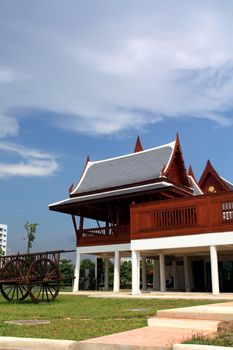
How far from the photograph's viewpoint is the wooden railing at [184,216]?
17.5 meters

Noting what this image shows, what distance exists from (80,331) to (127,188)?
16930 mm

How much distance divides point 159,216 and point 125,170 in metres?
6.07

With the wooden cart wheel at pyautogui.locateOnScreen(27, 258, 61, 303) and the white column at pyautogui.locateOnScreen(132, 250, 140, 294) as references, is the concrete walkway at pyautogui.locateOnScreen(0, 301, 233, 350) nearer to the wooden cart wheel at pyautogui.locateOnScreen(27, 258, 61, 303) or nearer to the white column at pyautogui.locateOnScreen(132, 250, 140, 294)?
the wooden cart wheel at pyautogui.locateOnScreen(27, 258, 61, 303)

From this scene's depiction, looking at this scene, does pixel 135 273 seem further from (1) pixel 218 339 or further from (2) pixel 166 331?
(1) pixel 218 339

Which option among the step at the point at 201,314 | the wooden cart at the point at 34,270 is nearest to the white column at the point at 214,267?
the wooden cart at the point at 34,270

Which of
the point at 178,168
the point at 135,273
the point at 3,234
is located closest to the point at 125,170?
the point at 178,168

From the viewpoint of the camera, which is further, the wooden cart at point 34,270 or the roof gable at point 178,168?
the roof gable at point 178,168

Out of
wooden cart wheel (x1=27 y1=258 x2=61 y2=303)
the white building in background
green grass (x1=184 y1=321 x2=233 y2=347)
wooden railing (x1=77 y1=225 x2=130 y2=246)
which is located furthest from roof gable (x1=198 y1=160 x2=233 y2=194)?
the white building in background

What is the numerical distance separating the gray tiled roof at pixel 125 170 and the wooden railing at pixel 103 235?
2370mm

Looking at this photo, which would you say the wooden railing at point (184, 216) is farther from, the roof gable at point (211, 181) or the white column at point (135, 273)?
the roof gable at point (211, 181)

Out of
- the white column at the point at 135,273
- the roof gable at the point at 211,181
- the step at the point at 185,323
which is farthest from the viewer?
the roof gable at the point at 211,181

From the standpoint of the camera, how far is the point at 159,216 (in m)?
19.5

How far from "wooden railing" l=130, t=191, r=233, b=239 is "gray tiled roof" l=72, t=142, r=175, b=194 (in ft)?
8.80

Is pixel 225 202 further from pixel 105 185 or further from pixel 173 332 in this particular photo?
pixel 173 332
